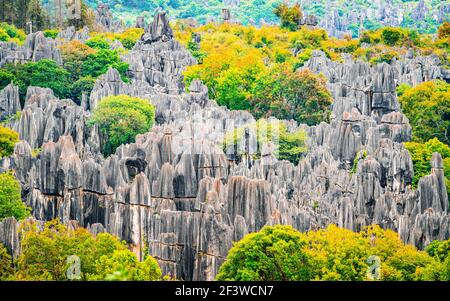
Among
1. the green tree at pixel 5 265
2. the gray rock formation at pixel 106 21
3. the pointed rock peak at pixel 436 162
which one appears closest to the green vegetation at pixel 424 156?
the pointed rock peak at pixel 436 162

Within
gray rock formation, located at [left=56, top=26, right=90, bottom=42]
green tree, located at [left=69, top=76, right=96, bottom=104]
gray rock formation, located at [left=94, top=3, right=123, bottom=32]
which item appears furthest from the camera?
gray rock formation, located at [left=94, top=3, right=123, bottom=32]

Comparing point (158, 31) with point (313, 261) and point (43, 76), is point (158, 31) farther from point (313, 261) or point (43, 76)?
point (313, 261)

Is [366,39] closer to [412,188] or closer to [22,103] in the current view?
[22,103]

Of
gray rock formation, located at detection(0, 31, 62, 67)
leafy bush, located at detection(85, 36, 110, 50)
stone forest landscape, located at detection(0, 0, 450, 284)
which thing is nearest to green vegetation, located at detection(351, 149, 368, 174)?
stone forest landscape, located at detection(0, 0, 450, 284)

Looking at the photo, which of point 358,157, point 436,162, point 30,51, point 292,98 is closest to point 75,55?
point 30,51

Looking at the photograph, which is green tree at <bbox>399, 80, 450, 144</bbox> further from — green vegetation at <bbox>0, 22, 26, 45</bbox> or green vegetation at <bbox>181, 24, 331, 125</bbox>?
green vegetation at <bbox>0, 22, 26, 45</bbox>

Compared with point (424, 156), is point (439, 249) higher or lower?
lower

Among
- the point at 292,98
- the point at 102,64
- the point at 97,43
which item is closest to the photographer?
the point at 292,98
